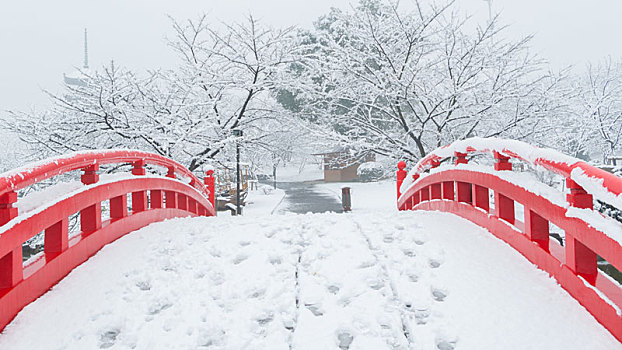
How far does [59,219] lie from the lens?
3002 mm

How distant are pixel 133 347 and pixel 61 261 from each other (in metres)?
1.12

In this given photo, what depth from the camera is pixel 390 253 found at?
335 cm

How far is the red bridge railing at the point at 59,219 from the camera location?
8.14ft

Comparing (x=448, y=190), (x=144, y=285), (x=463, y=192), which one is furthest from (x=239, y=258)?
(x=448, y=190)

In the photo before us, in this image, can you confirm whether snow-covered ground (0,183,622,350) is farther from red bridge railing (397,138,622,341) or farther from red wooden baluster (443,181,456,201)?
red wooden baluster (443,181,456,201)

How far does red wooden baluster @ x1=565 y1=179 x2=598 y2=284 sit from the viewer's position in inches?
93.9

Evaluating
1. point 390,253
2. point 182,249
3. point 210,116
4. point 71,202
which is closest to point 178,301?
point 182,249

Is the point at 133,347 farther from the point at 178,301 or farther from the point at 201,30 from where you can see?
the point at 201,30

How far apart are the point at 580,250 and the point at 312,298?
1648 millimetres

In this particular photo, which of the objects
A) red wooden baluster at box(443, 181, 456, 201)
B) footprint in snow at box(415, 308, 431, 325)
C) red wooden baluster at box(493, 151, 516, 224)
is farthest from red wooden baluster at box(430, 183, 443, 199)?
footprint in snow at box(415, 308, 431, 325)

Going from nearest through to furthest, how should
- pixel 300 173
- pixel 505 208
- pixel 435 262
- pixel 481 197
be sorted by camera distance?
1. pixel 435 262
2. pixel 505 208
3. pixel 481 197
4. pixel 300 173

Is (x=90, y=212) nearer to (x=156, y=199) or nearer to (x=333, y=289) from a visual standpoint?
(x=156, y=199)

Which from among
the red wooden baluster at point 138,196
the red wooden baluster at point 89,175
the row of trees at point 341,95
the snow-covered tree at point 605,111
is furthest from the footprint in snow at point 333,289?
the snow-covered tree at point 605,111

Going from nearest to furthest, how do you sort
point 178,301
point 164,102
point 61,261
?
1. point 178,301
2. point 61,261
3. point 164,102
